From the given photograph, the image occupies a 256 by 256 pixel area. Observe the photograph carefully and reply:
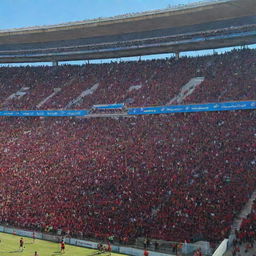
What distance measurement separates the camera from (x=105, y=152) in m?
32.5

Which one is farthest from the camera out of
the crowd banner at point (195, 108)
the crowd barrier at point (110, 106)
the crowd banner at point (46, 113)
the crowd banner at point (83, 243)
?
the crowd banner at point (46, 113)

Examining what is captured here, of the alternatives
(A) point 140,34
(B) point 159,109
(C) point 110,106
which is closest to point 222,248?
(B) point 159,109

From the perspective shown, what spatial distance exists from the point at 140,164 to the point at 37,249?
356 inches

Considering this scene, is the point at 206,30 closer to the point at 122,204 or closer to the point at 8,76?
the point at 122,204

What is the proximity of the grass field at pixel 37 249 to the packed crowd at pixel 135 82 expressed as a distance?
16.6m

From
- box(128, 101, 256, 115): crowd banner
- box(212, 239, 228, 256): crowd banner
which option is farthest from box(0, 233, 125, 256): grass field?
box(128, 101, 256, 115): crowd banner

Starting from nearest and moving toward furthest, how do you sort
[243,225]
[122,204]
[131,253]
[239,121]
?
1. [243,225]
2. [131,253]
3. [122,204]
4. [239,121]

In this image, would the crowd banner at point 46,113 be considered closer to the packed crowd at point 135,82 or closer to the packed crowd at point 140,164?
the packed crowd at point 140,164

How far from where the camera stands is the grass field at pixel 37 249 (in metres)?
21.7

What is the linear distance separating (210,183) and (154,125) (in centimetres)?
1146

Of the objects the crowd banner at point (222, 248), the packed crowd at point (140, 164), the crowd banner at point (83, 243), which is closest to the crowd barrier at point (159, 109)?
the packed crowd at point (140, 164)

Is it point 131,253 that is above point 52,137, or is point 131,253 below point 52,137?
below

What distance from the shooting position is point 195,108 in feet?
109

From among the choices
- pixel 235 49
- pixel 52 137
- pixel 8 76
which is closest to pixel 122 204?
pixel 52 137
